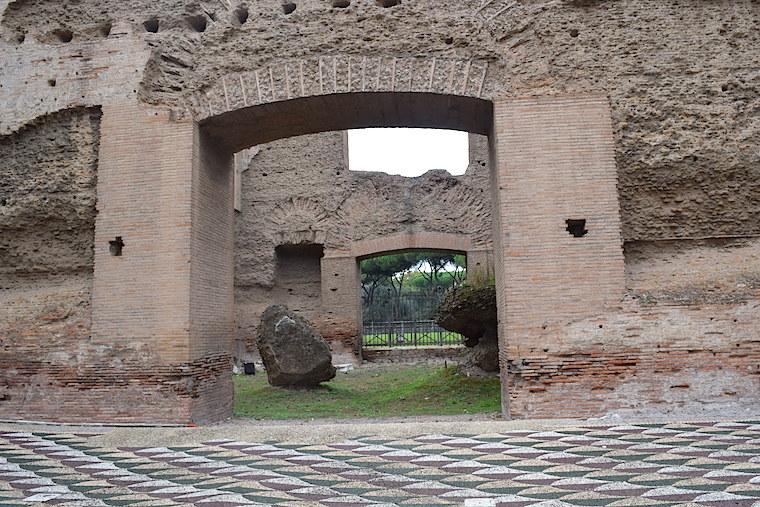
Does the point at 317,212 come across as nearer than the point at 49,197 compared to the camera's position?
No

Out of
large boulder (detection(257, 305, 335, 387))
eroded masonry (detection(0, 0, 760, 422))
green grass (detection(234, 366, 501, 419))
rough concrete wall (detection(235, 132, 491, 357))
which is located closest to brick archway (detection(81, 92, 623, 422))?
eroded masonry (detection(0, 0, 760, 422))

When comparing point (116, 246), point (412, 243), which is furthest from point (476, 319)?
point (412, 243)

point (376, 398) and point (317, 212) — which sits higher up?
point (317, 212)

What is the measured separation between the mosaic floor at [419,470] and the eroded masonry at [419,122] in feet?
2.95

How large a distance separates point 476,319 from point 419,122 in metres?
3.12

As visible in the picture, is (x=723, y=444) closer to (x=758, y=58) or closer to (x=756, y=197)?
(x=756, y=197)

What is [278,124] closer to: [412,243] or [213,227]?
[213,227]

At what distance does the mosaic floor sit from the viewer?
3.23m

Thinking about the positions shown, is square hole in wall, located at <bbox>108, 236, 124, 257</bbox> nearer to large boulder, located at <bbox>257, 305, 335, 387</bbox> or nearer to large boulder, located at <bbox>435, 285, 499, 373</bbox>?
large boulder, located at <bbox>257, 305, 335, 387</bbox>

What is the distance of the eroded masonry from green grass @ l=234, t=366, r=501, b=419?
1.13m

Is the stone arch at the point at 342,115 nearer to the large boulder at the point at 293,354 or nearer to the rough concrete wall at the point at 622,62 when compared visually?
the rough concrete wall at the point at 622,62

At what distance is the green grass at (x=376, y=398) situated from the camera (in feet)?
23.5

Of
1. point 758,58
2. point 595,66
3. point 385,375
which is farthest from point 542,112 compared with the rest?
point 385,375

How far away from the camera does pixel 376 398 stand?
8.49m
